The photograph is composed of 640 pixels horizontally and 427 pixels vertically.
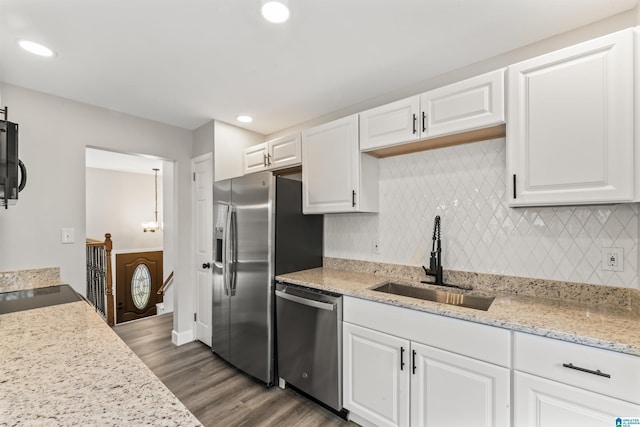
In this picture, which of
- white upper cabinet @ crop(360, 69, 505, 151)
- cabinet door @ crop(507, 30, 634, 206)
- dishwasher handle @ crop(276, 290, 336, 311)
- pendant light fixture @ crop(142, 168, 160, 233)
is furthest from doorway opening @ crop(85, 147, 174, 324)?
cabinet door @ crop(507, 30, 634, 206)

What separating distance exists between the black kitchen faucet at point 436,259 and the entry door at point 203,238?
2172mm

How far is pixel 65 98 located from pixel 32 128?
373 mm

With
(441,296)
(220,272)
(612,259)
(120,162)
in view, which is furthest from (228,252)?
(120,162)

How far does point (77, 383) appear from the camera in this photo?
2.47 feet

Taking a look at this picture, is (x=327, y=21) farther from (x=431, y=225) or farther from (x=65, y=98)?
(x=65, y=98)

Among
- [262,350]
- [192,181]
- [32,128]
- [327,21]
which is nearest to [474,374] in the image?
[262,350]

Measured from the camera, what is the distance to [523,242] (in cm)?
178

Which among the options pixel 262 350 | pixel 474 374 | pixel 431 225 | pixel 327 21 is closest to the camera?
pixel 474 374

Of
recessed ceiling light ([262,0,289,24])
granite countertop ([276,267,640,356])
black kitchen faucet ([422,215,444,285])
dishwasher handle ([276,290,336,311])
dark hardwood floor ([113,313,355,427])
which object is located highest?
recessed ceiling light ([262,0,289,24])

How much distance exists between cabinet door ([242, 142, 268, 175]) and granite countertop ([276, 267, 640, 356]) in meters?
1.56

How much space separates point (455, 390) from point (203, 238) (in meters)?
2.68

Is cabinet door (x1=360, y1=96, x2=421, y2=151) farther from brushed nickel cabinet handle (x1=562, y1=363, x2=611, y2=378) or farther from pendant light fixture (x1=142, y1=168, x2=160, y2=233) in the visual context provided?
pendant light fixture (x1=142, y1=168, x2=160, y2=233)

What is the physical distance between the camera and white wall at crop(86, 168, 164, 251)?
5840 millimetres

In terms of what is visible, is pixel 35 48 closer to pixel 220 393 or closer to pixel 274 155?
pixel 274 155
